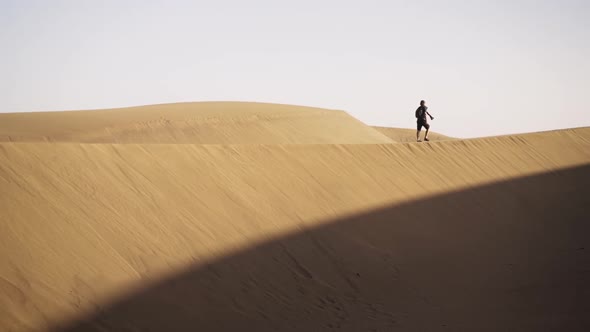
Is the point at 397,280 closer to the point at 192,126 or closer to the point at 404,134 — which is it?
the point at 192,126

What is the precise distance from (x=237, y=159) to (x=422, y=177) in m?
3.86

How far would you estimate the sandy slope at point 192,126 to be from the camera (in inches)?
784

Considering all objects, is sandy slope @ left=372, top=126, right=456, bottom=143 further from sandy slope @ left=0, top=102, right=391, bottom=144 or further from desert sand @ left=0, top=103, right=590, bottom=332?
desert sand @ left=0, top=103, right=590, bottom=332

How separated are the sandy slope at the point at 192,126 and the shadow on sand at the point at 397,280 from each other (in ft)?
40.8

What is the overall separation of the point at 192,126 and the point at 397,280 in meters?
15.6

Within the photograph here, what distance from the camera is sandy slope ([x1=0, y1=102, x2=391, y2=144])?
65.3ft

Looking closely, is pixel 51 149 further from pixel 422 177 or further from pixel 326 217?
pixel 422 177

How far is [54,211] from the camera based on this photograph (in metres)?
5.90

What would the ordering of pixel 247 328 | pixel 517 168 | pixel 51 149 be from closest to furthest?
pixel 247 328, pixel 51 149, pixel 517 168

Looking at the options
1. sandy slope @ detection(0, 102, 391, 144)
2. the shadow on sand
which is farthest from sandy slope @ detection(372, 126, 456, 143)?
the shadow on sand

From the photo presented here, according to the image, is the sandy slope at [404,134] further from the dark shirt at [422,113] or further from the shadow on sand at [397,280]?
the shadow on sand at [397,280]

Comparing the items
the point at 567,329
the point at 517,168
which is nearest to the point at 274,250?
the point at 567,329

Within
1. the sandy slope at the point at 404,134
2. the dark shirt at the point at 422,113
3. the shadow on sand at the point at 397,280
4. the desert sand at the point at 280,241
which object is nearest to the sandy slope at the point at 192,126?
the dark shirt at the point at 422,113

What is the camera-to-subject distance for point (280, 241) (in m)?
7.12
